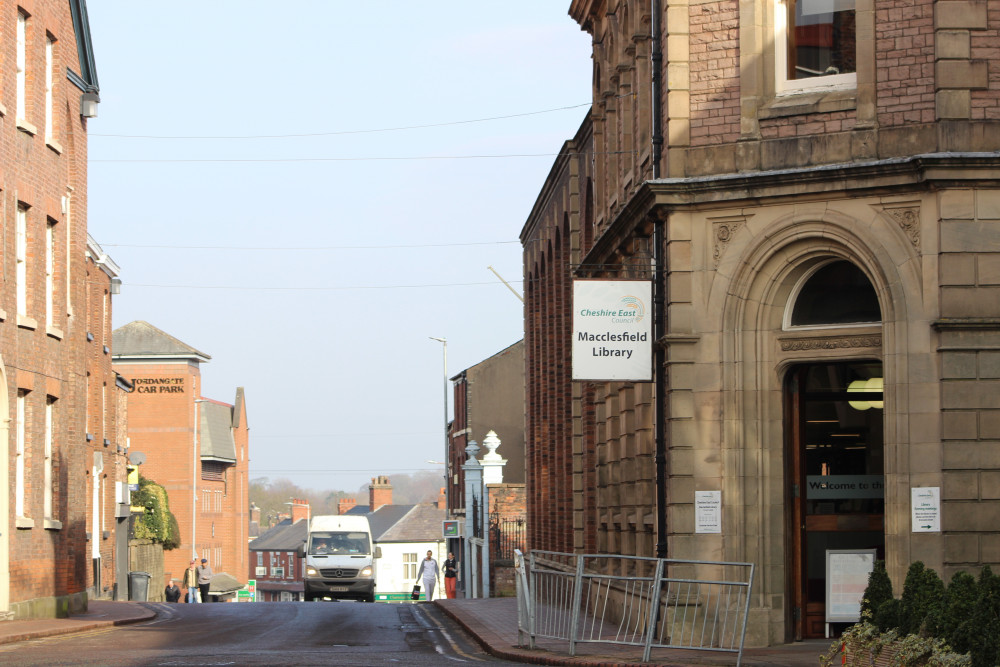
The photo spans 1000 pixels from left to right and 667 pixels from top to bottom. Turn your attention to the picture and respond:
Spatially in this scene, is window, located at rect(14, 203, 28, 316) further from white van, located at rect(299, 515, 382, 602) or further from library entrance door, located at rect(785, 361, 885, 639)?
white van, located at rect(299, 515, 382, 602)

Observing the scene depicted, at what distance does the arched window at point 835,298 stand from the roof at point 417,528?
256 feet

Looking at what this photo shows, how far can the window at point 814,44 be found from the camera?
1728cm

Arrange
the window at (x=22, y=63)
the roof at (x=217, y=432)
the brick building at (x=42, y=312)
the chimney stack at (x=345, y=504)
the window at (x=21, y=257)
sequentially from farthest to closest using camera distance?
1. the chimney stack at (x=345, y=504)
2. the roof at (x=217, y=432)
3. the window at (x=22, y=63)
4. the window at (x=21, y=257)
5. the brick building at (x=42, y=312)

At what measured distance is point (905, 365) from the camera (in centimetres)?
1623

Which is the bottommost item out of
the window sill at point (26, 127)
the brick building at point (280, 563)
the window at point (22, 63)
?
the brick building at point (280, 563)

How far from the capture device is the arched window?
56.7 ft

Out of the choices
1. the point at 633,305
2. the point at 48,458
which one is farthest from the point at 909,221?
the point at 48,458

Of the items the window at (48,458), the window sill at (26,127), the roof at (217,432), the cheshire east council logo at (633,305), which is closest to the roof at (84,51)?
the window sill at (26,127)

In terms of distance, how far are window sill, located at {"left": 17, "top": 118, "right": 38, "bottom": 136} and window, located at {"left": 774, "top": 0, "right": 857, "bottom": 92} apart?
12.7m

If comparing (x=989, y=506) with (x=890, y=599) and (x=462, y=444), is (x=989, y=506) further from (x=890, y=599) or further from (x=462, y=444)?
(x=462, y=444)

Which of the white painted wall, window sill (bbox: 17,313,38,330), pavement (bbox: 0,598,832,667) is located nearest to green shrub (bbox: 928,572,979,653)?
pavement (bbox: 0,598,832,667)

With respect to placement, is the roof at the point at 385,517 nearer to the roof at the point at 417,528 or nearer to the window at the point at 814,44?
the roof at the point at 417,528

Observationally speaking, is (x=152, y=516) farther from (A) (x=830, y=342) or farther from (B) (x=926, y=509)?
(B) (x=926, y=509)

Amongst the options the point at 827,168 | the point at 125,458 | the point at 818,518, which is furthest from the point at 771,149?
the point at 125,458
